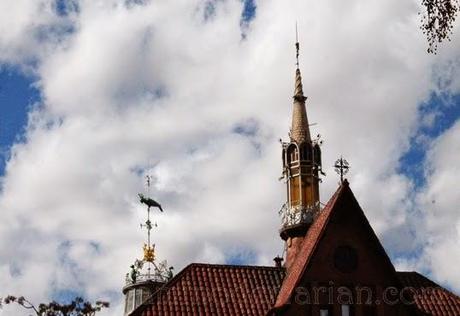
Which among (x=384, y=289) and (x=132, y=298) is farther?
(x=132, y=298)

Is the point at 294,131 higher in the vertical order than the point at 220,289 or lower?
higher

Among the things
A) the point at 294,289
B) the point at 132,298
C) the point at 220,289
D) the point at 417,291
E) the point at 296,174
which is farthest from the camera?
the point at 132,298

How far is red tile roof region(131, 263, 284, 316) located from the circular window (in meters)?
4.24

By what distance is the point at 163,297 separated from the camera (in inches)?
1617

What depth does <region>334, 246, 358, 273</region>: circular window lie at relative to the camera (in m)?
40.6

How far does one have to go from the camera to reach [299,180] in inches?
2026

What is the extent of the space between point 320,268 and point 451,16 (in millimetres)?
26368

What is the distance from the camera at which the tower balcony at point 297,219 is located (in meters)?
49.3

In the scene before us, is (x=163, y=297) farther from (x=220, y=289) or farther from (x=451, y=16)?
(x=451, y=16)

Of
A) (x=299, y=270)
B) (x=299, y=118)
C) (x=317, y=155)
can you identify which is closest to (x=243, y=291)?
(x=299, y=270)

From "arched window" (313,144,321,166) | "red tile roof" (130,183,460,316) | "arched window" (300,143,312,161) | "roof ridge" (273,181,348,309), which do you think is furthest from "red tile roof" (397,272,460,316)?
"arched window" (300,143,312,161)

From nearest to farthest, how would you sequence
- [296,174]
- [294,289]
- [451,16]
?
[451,16] → [294,289] → [296,174]

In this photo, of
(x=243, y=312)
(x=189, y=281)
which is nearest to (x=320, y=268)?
(x=243, y=312)

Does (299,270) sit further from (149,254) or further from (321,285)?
(149,254)
